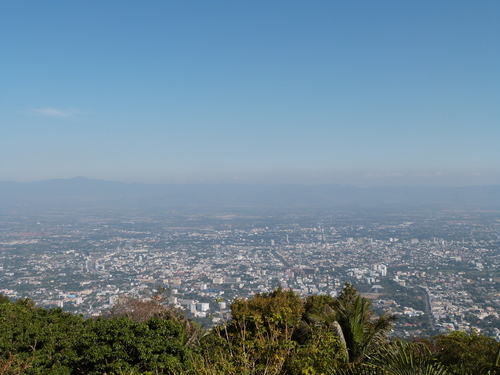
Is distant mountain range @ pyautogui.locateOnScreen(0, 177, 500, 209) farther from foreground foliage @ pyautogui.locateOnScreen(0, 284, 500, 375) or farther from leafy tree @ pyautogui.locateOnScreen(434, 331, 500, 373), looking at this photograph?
foreground foliage @ pyautogui.locateOnScreen(0, 284, 500, 375)

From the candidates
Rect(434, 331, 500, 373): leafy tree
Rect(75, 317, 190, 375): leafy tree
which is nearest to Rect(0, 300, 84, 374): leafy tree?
Rect(75, 317, 190, 375): leafy tree

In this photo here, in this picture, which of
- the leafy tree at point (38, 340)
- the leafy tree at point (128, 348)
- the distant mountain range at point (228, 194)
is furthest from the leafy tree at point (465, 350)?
the distant mountain range at point (228, 194)

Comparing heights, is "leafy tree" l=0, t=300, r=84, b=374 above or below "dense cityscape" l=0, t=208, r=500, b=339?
above

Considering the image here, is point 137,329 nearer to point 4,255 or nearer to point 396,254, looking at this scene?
point 396,254

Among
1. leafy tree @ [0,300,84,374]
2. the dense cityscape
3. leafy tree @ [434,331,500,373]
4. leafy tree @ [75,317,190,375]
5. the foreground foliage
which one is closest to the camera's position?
the foreground foliage

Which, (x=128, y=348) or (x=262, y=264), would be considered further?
(x=262, y=264)

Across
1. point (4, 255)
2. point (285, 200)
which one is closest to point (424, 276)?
point (4, 255)

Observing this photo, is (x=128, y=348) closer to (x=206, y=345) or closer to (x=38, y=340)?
(x=206, y=345)

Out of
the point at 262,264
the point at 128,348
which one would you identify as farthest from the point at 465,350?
the point at 262,264
